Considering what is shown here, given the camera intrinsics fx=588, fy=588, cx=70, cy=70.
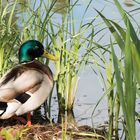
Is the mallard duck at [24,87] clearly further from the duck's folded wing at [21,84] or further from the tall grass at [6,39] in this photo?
the tall grass at [6,39]

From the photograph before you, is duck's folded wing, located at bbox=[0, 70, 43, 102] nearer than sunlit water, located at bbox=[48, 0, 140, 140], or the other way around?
duck's folded wing, located at bbox=[0, 70, 43, 102]

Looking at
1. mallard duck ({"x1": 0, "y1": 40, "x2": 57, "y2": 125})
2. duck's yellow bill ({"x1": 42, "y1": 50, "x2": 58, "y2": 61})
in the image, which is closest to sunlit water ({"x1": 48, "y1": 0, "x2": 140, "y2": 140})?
duck's yellow bill ({"x1": 42, "y1": 50, "x2": 58, "y2": 61})

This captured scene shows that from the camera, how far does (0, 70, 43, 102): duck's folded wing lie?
4.29 metres

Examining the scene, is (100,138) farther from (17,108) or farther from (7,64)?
(7,64)

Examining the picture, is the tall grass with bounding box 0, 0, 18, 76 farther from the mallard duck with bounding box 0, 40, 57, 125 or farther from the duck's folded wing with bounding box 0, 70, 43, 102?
the duck's folded wing with bounding box 0, 70, 43, 102

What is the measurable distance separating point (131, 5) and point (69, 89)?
4146mm

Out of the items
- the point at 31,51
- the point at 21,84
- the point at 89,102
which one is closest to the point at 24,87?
the point at 21,84

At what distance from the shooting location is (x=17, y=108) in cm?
439

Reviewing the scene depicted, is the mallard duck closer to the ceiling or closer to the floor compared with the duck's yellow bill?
closer to the floor

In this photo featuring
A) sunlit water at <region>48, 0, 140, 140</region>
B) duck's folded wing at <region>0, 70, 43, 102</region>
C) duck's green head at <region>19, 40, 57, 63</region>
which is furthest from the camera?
sunlit water at <region>48, 0, 140, 140</region>

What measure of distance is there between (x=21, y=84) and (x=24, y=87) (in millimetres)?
32

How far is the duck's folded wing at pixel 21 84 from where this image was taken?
4.29m

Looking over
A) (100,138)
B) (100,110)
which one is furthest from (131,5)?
(100,138)

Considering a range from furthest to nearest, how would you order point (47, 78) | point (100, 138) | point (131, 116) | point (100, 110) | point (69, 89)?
point (100, 110)
point (69, 89)
point (47, 78)
point (100, 138)
point (131, 116)
